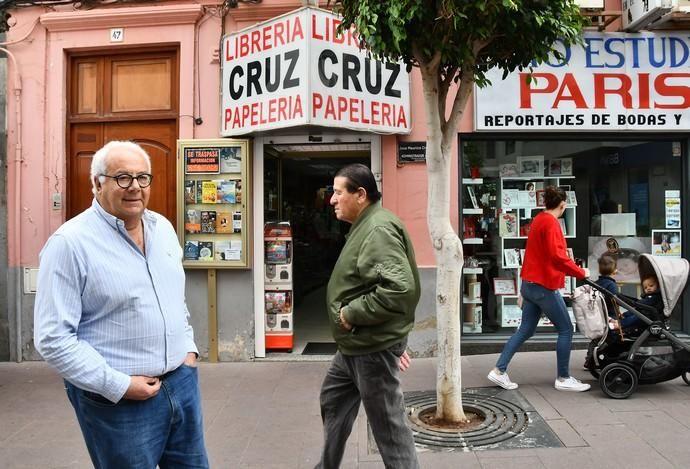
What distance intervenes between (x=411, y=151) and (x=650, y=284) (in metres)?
2.94

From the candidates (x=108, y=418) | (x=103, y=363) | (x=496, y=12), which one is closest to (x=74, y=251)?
(x=103, y=363)

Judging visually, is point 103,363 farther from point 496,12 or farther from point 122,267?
point 496,12

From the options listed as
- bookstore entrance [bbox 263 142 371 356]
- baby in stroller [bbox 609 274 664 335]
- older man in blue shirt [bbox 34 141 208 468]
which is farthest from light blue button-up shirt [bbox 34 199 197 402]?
bookstore entrance [bbox 263 142 371 356]

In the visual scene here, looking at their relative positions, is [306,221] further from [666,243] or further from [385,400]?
[385,400]

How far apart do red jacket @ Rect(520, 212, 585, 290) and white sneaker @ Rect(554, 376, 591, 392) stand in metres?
0.92

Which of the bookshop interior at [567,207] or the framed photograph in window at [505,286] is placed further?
the framed photograph in window at [505,286]

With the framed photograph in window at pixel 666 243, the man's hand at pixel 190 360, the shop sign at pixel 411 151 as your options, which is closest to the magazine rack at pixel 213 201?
the shop sign at pixel 411 151

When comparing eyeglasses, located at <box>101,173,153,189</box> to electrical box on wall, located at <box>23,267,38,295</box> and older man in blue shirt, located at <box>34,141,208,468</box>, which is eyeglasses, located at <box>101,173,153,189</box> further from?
electrical box on wall, located at <box>23,267,38,295</box>

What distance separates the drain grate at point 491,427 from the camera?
4.25 meters

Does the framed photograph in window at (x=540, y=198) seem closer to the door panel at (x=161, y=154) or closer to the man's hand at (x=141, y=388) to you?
the door panel at (x=161, y=154)

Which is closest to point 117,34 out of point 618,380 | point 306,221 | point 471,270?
point 306,221

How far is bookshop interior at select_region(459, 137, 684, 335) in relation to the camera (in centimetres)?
723

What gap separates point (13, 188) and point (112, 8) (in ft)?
8.44

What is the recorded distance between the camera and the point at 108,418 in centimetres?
223
